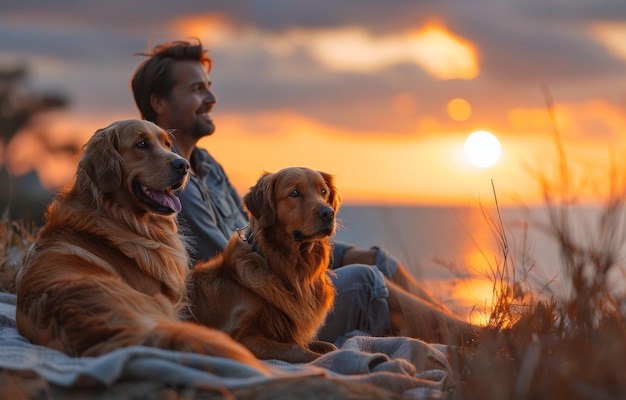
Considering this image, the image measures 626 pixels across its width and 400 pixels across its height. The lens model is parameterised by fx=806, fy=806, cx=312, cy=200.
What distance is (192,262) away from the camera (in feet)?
19.8

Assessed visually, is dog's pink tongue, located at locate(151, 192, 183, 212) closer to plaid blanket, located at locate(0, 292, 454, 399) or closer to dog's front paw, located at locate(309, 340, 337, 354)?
plaid blanket, located at locate(0, 292, 454, 399)

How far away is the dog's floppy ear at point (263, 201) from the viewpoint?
522 cm

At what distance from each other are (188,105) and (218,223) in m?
1.03

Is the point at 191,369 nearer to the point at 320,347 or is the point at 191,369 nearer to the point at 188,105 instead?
the point at 320,347

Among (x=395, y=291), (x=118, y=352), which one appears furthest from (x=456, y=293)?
(x=118, y=352)

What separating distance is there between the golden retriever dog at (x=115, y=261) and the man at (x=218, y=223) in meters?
0.95

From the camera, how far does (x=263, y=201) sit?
5262mm

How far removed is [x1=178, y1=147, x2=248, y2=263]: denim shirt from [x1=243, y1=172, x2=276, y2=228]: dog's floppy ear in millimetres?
546

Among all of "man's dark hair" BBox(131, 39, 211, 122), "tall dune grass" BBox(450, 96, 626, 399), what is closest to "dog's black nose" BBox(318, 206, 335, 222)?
"tall dune grass" BBox(450, 96, 626, 399)

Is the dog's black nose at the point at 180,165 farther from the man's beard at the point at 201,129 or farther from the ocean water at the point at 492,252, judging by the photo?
the man's beard at the point at 201,129

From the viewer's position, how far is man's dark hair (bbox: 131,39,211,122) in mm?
6816

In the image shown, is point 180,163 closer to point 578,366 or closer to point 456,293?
point 456,293

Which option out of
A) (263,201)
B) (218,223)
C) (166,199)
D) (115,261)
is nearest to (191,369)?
(115,261)

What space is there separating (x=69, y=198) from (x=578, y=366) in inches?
118
